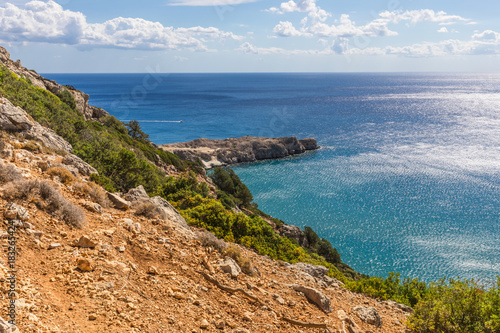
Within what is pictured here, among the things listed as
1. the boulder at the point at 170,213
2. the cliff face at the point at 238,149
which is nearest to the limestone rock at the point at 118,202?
the boulder at the point at 170,213

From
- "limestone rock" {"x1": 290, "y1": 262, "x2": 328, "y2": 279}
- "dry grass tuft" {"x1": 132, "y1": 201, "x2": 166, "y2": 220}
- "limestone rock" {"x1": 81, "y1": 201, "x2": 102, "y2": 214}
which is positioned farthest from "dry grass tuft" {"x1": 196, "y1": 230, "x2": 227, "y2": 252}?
"limestone rock" {"x1": 290, "y1": 262, "x2": 328, "y2": 279}

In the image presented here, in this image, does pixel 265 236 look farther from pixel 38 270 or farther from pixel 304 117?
pixel 304 117

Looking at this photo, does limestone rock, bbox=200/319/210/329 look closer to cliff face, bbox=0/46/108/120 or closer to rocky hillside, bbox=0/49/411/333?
rocky hillside, bbox=0/49/411/333

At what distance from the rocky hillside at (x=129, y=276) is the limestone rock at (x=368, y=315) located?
0.14 feet

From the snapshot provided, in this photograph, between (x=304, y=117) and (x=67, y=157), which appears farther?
(x=304, y=117)

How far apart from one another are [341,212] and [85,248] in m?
55.6

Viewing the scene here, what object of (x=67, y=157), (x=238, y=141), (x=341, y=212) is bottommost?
(x=341, y=212)

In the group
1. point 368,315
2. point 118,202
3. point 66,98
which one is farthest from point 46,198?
point 66,98

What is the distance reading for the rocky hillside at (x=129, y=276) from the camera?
22.7 feet

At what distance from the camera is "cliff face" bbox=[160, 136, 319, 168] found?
94.9 meters

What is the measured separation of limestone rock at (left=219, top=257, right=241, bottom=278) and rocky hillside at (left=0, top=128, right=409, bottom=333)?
0.14 feet

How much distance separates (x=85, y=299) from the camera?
709 cm

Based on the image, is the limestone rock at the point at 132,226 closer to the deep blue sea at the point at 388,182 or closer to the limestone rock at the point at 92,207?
the limestone rock at the point at 92,207

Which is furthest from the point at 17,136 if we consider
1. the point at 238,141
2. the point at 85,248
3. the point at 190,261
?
the point at 238,141
